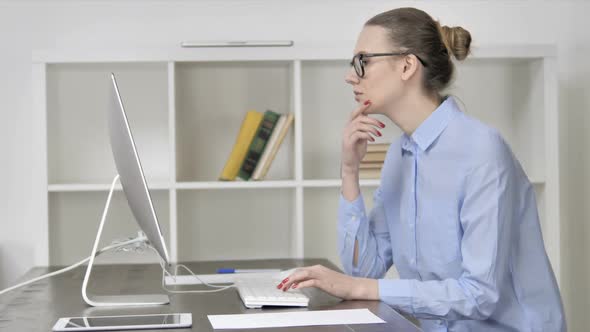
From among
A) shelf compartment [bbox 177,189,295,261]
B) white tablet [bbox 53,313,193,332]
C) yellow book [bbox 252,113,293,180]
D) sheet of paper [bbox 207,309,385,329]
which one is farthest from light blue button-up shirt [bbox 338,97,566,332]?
shelf compartment [bbox 177,189,295,261]

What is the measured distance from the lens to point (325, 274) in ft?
6.06

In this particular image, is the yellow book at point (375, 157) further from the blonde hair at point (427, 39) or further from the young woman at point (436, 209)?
the blonde hair at point (427, 39)

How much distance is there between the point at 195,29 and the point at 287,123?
26.0 inches

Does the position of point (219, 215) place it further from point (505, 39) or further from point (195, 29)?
point (505, 39)

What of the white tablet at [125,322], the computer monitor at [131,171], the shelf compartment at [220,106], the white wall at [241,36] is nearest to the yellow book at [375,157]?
the shelf compartment at [220,106]

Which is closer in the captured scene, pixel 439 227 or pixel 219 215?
pixel 439 227

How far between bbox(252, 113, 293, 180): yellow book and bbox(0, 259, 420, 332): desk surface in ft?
2.99

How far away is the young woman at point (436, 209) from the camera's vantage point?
1.88 m

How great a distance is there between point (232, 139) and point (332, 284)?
1.86 m

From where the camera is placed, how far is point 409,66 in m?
2.14

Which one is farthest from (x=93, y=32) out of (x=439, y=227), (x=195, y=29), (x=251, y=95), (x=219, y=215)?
(x=439, y=227)

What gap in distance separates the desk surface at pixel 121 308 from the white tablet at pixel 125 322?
1.1 inches

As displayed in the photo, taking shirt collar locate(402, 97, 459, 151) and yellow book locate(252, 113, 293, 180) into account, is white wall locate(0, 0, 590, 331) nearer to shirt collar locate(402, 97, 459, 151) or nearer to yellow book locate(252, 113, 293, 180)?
yellow book locate(252, 113, 293, 180)

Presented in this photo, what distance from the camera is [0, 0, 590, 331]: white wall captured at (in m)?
3.64
